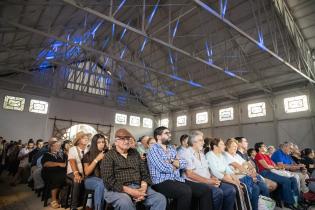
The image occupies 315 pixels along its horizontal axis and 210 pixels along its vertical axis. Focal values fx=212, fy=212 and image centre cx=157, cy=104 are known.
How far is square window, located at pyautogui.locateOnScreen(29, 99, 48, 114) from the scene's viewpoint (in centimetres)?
1374

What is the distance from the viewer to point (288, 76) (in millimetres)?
10727

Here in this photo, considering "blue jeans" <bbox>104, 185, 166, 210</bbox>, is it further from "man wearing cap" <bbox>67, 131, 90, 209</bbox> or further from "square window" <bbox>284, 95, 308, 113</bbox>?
"square window" <bbox>284, 95, 308, 113</bbox>

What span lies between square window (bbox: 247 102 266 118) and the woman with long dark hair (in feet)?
36.5

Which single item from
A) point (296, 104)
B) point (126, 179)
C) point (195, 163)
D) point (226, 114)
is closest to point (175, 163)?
point (195, 163)

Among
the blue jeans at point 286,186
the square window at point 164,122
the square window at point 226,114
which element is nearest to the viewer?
the blue jeans at point 286,186

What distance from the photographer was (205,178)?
10.2 feet

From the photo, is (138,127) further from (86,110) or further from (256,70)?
(256,70)

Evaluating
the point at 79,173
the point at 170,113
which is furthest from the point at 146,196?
the point at 170,113

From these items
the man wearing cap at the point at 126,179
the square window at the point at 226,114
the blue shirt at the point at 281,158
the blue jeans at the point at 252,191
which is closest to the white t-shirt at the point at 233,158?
the blue jeans at the point at 252,191

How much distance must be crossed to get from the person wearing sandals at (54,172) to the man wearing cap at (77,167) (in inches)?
23.9

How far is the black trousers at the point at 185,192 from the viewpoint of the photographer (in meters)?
2.55

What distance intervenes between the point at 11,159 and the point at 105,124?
925 cm

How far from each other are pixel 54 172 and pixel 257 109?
37.7 ft

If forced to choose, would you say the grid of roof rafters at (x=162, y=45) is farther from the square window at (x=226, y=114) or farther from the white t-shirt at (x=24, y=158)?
the white t-shirt at (x=24, y=158)
